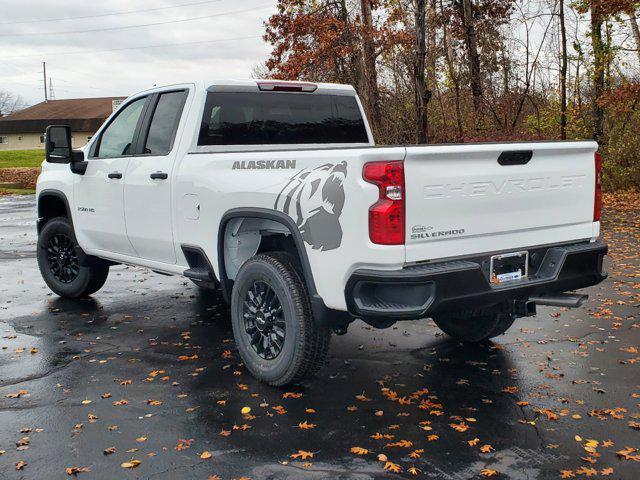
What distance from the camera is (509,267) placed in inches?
184

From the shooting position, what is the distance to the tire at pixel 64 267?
7.93 metres

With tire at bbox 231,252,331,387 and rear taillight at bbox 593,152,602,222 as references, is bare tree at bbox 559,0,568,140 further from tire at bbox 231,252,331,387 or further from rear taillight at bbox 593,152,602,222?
tire at bbox 231,252,331,387

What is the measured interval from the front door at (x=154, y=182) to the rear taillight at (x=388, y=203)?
7.52ft

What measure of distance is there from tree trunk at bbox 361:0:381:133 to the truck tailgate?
18.4m

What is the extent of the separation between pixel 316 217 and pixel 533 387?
1971 mm

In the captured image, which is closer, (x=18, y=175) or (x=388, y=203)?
(x=388, y=203)

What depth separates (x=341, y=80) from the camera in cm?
2775

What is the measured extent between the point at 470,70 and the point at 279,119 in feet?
60.4

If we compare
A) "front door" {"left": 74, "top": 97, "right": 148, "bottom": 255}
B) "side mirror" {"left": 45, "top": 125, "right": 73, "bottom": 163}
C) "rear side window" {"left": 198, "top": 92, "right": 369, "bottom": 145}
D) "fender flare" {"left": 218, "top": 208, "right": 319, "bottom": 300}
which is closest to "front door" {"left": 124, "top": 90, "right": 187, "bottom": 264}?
"front door" {"left": 74, "top": 97, "right": 148, "bottom": 255}

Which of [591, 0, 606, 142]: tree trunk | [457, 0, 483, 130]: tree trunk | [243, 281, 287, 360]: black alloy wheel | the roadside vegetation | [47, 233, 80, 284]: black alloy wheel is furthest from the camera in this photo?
the roadside vegetation

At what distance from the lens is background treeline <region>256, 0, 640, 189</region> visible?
19219mm

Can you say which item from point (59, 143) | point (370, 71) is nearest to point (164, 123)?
point (59, 143)

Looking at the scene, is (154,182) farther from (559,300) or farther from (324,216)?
(559,300)

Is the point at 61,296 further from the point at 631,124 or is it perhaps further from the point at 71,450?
the point at 631,124
